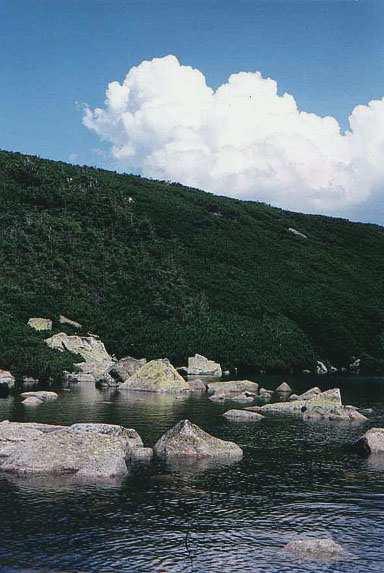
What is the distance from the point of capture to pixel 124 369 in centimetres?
8131

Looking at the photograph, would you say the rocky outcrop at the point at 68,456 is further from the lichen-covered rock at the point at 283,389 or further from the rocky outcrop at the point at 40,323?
the rocky outcrop at the point at 40,323

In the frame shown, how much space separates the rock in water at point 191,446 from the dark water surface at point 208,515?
4.20ft

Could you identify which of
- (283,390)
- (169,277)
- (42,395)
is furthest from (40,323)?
(169,277)

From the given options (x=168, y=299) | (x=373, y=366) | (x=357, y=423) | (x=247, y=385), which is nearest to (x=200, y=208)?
(x=168, y=299)

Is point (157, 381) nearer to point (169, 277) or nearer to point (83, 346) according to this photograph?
point (83, 346)

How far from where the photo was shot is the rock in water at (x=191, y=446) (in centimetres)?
3781

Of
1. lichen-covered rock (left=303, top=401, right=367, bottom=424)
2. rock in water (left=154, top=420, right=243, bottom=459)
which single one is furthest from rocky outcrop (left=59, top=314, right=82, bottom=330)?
rock in water (left=154, top=420, right=243, bottom=459)

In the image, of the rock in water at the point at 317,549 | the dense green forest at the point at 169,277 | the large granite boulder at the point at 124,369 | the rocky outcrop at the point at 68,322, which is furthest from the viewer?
the dense green forest at the point at 169,277

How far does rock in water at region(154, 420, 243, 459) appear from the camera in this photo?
37.8m

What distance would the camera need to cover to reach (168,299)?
115688 millimetres

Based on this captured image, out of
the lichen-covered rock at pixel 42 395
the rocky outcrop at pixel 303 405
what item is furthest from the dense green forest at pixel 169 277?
the rocky outcrop at pixel 303 405

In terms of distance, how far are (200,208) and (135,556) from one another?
15910 cm

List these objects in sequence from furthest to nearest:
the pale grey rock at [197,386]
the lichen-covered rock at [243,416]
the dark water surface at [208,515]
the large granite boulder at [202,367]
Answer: the large granite boulder at [202,367] < the pale grey rock at [197,386] < the lichen-covered rock at [243,416] < the dark water surface at [208,515]

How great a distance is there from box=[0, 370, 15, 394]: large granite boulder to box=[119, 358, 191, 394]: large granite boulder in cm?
1176
